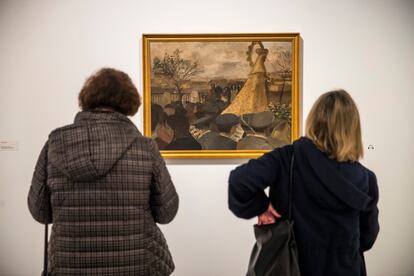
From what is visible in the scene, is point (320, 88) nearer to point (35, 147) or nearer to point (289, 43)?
point (289, 43)

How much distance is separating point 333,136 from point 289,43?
129 cm

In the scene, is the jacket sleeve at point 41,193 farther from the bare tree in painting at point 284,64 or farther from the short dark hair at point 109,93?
the bare tree in painting at point 284,64

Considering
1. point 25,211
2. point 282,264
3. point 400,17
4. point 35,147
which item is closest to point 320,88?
point 400,17

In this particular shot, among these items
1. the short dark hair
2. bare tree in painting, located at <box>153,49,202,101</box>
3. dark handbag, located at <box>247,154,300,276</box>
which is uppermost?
bare tree in painting, located at <box>153,49,202,101</box>

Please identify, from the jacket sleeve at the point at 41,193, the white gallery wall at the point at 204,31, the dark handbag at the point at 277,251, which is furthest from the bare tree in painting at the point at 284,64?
the jacket sleeve at the point at 41,193

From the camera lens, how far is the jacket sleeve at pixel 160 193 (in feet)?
4.63

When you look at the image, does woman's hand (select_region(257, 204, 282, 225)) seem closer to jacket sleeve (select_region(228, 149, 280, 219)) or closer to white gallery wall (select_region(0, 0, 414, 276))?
jacket sleeve (select_region(228, 149, 280, 219))

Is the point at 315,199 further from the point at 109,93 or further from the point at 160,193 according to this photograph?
the point at 109,93

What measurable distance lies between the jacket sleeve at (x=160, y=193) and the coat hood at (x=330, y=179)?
52 cm

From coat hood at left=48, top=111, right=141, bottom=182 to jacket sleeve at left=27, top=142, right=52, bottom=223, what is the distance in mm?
Answer: 62

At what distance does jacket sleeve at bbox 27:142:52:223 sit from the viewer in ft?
4.50

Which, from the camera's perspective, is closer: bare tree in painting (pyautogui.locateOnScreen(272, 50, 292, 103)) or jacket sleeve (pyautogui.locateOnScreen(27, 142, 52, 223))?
jacket sleeve (pyautogui.locateOnScreen(27, 142, 52, 223))

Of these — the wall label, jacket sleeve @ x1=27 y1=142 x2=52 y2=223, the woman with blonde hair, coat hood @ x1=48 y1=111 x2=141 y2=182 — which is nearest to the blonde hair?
the woman with blonde hair

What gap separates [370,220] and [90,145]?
114cm
